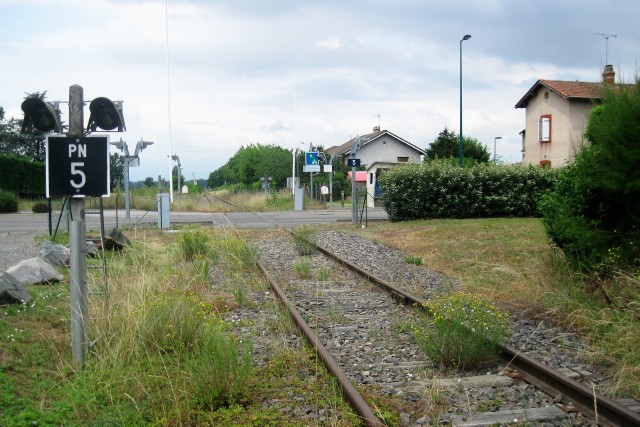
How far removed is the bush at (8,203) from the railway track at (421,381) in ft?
113

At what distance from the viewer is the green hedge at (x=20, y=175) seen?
1724 inches

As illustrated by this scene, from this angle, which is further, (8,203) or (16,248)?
(8,203)

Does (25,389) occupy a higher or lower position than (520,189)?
lower

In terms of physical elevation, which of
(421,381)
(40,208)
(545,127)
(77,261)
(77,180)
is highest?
(545,127)

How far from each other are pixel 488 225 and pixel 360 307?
42.2ft

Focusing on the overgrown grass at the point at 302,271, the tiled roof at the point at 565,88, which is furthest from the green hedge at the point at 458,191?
the tiled roof at the point at 565,88

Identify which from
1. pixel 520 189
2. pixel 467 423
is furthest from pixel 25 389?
pixel 520 189

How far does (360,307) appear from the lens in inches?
355

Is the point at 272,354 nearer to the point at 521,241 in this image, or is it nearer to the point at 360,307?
the point at 360,307

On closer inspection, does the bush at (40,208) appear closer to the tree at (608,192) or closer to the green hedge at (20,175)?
the green hedge at (20,175)

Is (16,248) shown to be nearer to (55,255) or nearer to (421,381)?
(55,255)

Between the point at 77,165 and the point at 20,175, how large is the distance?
142ft

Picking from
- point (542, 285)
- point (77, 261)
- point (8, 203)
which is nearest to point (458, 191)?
point (542, 285)

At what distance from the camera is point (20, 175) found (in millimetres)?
45156
